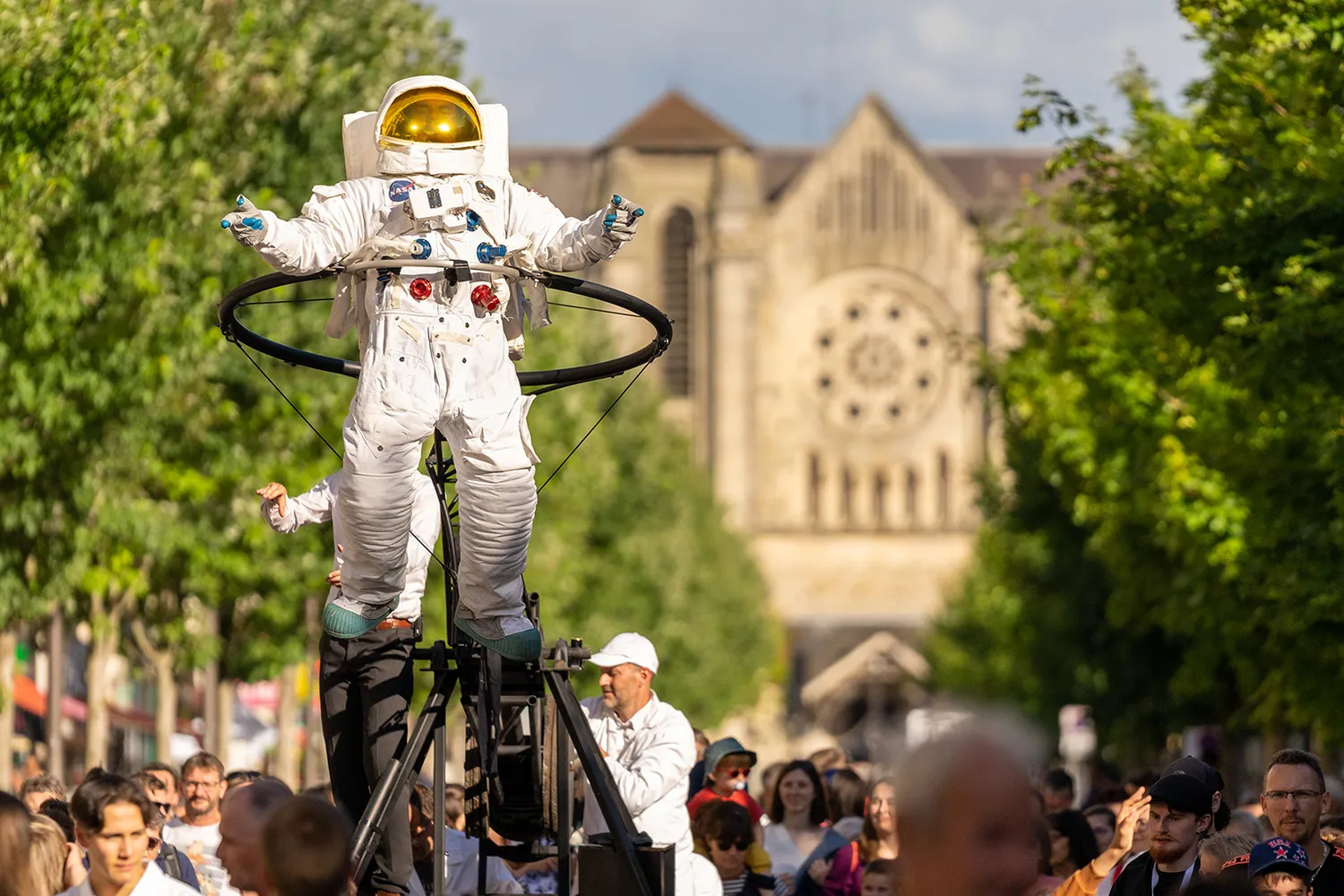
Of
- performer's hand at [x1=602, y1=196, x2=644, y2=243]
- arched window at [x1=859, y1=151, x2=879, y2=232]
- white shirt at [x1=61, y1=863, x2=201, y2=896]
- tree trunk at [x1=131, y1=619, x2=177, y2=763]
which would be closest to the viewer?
Result: white shirt at [x1=61, y1=863, x2=201, y2=896]

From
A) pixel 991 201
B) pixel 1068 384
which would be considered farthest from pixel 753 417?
pixel 1068 384

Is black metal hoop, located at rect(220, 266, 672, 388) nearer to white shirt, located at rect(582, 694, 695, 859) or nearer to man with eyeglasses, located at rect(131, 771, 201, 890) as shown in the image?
white shirt, located at rect(582, 694, 695, 859)

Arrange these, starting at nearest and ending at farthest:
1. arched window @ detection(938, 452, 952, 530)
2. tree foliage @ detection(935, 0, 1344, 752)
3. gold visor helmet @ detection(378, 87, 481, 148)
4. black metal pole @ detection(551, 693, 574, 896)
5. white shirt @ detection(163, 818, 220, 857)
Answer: black metal pole @ detection(551, 693, 574, 896) < gold visor helmet @ detection(378, 87, 481, 148) < white shirt @ detection(163, 818, 220, 857) < tree foliage @ detection(935, 0, 1344, 752) < arched window @ detection(938, 452, 952, 530)

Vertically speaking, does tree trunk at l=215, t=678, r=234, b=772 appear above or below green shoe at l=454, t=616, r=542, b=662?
below

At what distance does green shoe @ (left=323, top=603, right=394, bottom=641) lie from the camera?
360 inches

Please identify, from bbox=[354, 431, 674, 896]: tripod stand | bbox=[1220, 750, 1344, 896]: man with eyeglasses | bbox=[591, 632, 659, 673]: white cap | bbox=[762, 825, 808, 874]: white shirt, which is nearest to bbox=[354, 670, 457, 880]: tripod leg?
bbox=[354, 431, 674, 896]: tripod stand

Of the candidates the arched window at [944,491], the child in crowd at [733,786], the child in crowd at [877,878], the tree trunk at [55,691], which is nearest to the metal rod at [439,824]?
the child in crowd at [877,878]

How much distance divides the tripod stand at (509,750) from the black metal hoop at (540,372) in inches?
25.2

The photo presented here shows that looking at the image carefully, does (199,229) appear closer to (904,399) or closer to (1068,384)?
(1068,384)

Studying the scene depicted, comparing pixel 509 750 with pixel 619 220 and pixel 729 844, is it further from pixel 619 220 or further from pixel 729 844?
pixel 729 844

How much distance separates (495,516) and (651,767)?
4.85 ft

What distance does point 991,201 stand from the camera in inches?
3605

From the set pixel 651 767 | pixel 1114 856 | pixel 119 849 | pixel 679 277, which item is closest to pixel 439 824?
pixel 119 849

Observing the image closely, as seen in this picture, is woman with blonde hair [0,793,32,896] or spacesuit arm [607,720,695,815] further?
spacesuit arm [607,720,695,815]
